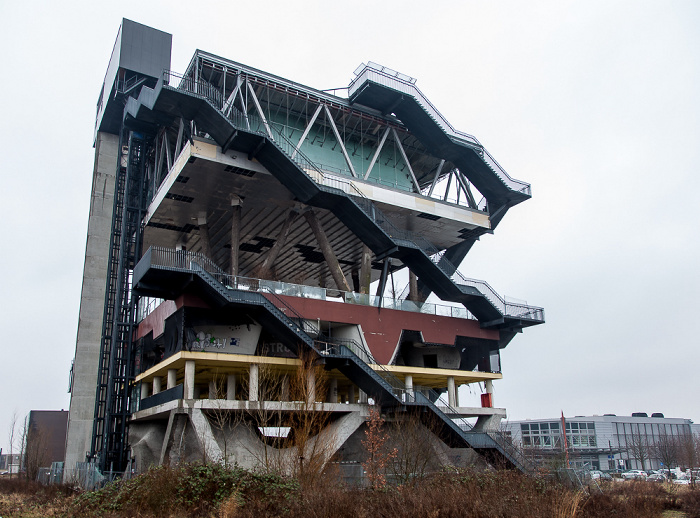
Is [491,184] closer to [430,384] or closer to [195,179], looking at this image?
[430,384]

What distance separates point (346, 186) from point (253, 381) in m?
16.2

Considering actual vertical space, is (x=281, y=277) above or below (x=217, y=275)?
above

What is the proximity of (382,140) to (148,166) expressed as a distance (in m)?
20.3

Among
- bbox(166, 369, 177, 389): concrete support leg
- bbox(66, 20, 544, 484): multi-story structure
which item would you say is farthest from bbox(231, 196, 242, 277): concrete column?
bbox(166, 369, 177, 389): concrete support leg

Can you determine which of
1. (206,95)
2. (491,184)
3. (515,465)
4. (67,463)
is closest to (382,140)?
(491,184)

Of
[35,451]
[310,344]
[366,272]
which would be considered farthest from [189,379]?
[35,451]

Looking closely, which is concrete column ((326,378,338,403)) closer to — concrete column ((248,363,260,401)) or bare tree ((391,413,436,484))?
bare tree ((391,413,436,484))

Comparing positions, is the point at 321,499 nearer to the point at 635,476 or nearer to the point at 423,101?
the point at 423,101

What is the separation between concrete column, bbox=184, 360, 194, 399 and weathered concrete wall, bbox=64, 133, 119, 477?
1809 centimetres

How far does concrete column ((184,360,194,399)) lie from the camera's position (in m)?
36.4

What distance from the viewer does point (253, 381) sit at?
38.3 m

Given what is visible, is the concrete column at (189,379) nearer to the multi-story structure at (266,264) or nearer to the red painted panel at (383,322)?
the multi-story structure at (266,264)

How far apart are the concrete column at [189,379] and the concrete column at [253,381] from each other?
3.43 metres

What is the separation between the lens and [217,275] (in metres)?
38.9
